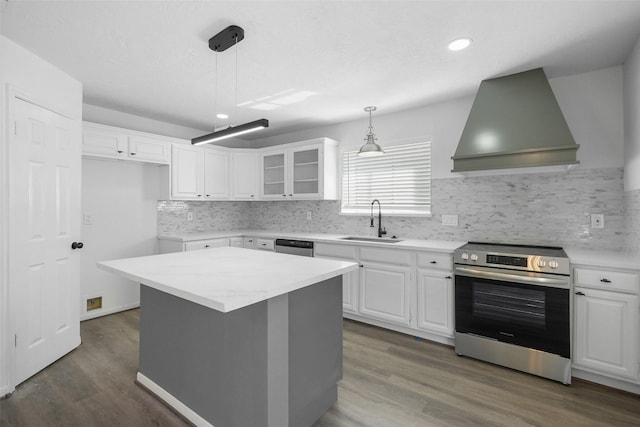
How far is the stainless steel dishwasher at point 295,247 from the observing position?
3838 mm

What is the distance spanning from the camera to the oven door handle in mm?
2312

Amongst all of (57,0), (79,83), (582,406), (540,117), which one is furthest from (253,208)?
(582,406)

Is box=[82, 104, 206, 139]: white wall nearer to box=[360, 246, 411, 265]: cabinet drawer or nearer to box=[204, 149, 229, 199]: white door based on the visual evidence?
box=[204, 149, 229, 199]: white door

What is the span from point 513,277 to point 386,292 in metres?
1.19

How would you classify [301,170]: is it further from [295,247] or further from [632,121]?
[632,121]

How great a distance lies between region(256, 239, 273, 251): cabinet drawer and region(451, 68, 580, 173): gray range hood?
254 centimetres

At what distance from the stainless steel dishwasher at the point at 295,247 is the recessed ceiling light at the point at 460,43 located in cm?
250

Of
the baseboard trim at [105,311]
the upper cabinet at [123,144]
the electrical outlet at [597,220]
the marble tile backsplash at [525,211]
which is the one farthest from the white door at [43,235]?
the electrical outlet at [597,220]

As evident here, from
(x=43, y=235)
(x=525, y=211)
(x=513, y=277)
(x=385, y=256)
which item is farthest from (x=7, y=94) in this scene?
(x=525, y=211)

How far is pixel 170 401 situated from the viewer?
2.02m

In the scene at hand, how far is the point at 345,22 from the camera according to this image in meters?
1.97

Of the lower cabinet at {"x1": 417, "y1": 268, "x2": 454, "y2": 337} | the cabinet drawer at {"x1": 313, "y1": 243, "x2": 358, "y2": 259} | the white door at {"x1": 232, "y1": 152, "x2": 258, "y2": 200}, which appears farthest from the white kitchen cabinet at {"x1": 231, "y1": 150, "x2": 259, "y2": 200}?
the lower cabinet at {"x1": 417, "y1": 268, "x2": 454, "y2": 337}

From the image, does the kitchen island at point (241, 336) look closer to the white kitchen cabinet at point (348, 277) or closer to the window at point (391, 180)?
the white kitchen cabinet at point (348, 277)

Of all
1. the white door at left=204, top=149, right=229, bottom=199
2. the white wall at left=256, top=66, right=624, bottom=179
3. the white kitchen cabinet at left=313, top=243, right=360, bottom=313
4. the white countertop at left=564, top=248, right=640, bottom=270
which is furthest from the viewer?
the white door at left=204, top=149, right=229, bottom=199
